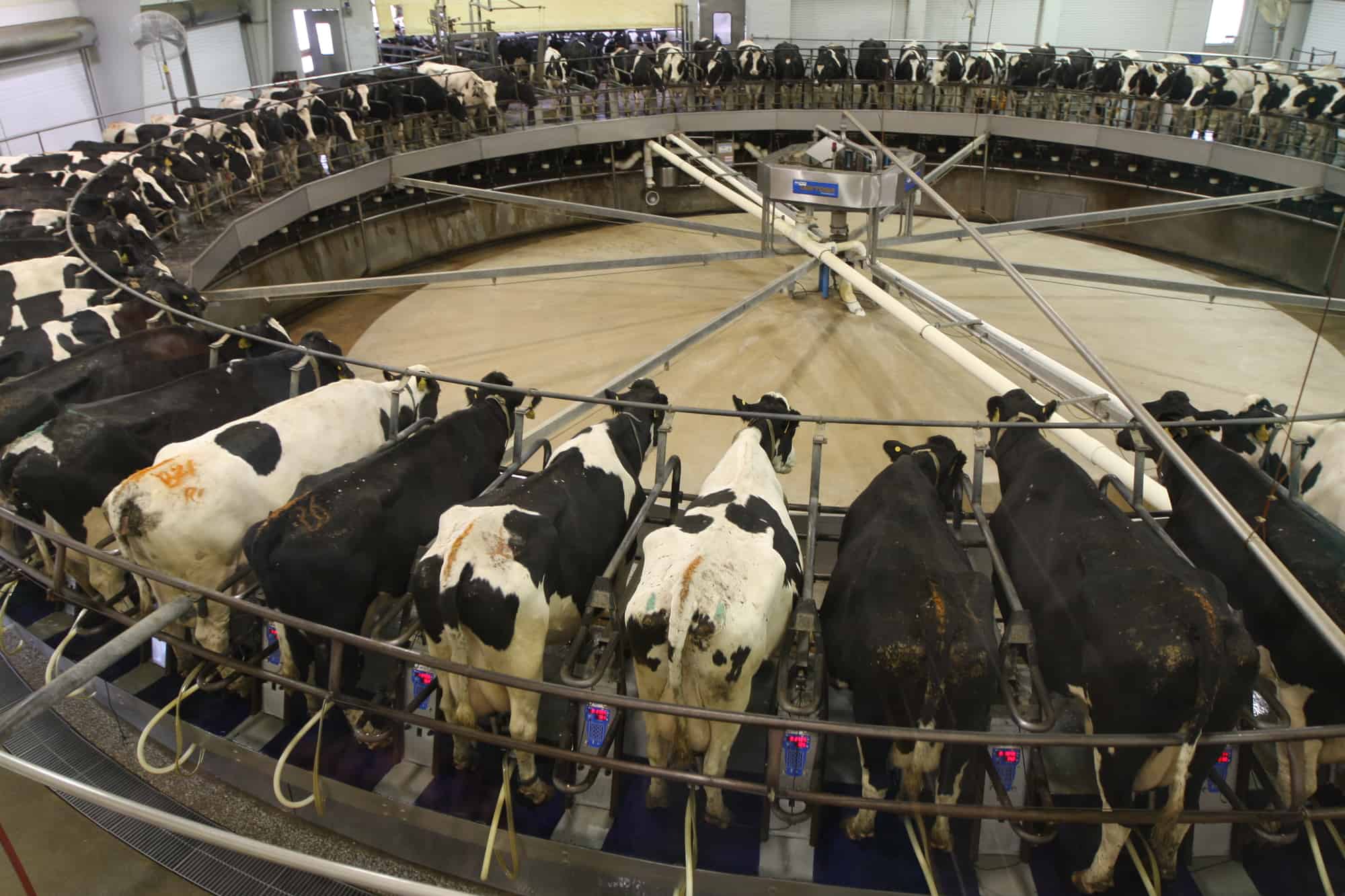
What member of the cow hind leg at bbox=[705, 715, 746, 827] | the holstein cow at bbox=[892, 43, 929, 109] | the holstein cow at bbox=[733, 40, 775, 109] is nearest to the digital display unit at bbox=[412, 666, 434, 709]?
the cow hind leg at bbox=[705, 715, 746, 827]

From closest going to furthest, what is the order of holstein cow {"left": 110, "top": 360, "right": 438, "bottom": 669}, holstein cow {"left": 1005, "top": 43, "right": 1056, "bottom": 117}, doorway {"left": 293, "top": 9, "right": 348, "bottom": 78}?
holstein cow {"left": 110, "top": 360, "right": 438, "bottom": 669} → holstein cow {"left": 1005, "top": 43, "right": 1056, "bottom": 117} → doorway {"left": 293, "top": 9, "right": 348, "bottom": 78}

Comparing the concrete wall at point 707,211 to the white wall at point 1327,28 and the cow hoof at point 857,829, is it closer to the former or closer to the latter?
the white wall at point 1327,28

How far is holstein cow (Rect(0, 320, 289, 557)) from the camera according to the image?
4.50 meters

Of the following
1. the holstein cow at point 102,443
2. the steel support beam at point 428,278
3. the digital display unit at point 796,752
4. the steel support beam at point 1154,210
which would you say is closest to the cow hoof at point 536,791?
the digital display unit at point 796,752

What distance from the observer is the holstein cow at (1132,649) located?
2.63m

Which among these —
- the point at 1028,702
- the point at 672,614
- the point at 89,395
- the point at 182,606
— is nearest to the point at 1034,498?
the point at 1028,702

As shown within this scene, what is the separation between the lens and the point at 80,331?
18.6 ft

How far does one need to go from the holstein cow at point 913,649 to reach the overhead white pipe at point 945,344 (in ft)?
4.99

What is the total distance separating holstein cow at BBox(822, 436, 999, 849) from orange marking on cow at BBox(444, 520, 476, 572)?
1331mm

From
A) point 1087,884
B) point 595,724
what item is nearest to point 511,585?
point 595,724

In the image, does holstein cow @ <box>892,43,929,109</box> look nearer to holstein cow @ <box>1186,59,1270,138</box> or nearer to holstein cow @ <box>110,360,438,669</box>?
holstein cow @ <box>1186,59,1270,138</box>

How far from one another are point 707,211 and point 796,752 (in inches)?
463

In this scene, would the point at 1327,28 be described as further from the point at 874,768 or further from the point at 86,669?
the point at 86,669

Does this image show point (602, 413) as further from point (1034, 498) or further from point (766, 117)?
point (766, 117)
